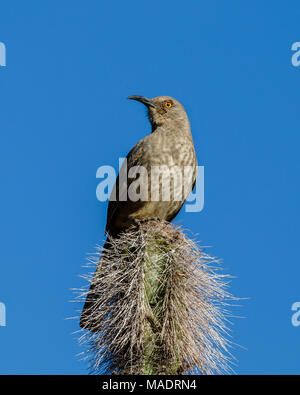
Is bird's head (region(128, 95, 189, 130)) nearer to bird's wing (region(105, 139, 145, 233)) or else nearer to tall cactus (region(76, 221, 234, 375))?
bird's wing (region(105, 139, 145, 233))

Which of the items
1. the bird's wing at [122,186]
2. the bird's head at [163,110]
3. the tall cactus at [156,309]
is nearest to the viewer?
the tall cactus at [156,309]

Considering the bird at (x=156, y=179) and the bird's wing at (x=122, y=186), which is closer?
the bird at (x=156, y=179)

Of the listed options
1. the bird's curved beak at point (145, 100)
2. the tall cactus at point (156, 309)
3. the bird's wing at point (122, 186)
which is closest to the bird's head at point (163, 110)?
the bird's curved beak at point (145, 100)

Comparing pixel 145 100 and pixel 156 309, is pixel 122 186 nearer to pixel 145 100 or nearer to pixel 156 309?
pixel 145 100

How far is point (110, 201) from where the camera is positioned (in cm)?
682

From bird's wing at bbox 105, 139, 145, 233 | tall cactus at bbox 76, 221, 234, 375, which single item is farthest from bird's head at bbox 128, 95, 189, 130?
tall cactus at bbox 76, 221, 234, 375

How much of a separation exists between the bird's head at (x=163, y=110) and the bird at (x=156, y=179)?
91mm

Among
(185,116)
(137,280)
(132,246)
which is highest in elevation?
(185,116)

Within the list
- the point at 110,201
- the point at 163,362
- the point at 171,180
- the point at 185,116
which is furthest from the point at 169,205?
the point at 163,362

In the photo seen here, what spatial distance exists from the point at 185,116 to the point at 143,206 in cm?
130

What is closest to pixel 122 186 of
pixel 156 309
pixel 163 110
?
pixel 163 110

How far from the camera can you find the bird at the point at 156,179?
628 centimetres

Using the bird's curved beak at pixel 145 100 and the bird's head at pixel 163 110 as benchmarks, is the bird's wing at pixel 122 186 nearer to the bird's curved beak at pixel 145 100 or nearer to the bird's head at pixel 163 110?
the bird's head at pixel 163 110

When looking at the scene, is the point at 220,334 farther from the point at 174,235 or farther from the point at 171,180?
the point at 171,180
